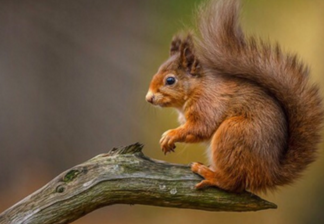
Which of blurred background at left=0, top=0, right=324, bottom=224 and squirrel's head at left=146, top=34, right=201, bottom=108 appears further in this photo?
blurred background at left=0, top=0, right=324, bottom=224

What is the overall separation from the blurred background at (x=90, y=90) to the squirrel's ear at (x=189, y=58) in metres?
1.03

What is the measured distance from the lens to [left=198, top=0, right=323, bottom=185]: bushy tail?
1.59 meters

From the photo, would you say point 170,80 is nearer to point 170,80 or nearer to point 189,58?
point 170,80

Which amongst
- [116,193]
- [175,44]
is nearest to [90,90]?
[175,44]

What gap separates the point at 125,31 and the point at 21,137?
905 mm

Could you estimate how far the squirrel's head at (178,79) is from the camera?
5.26 feet

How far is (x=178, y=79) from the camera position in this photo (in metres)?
1.62

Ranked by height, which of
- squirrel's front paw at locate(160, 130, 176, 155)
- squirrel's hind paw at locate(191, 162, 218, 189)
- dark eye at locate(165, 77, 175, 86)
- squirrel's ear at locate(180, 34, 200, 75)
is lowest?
squirrel's hind paw at locate(191, 162, 218, 189)

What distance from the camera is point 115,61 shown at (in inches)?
108

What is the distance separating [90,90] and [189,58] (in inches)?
49.4

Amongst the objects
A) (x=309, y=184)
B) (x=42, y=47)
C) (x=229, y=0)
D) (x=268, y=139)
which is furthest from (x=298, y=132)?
(x=42, y=47)

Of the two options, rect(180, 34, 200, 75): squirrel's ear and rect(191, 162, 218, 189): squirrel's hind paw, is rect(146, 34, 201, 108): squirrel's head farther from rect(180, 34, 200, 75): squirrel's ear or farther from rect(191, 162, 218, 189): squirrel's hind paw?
rect(191, 162, 218, 189): squirrel's hind paw

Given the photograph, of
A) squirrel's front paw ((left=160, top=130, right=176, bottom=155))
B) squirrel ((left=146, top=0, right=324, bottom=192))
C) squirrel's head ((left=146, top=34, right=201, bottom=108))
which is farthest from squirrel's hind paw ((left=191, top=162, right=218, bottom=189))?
squirrel's head ((left=146, top=34, right=201, bottom=108))

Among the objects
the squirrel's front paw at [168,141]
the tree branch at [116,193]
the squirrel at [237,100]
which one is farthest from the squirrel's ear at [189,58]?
the tree branch at [116,193]
